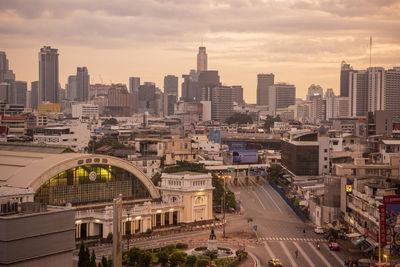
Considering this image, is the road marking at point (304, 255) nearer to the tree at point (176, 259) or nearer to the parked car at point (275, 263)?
the parked car at point (275, 263)

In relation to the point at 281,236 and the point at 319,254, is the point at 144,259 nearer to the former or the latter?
the point at 319,254

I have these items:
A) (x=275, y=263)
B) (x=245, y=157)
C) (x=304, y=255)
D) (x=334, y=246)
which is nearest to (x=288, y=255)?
(x=304, y=255)

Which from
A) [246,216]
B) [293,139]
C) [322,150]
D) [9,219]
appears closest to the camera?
[9,219]

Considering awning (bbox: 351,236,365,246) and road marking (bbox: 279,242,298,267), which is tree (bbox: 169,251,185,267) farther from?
awning (bbox: 351,236,365,246)

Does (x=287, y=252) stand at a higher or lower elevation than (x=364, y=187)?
lower

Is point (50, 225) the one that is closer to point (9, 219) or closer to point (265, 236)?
A: point (9, 219)

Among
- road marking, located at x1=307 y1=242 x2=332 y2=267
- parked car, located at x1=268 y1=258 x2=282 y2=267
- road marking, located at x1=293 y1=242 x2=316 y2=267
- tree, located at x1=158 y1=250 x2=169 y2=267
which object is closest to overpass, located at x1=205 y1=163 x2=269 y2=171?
road marking, located at x1=307 y1=242 x2=332 y2=267

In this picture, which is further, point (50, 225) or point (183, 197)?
point (183, 197)

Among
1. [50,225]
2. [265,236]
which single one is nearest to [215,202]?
[265,236]
